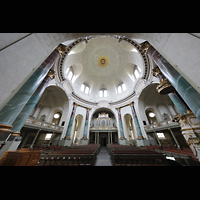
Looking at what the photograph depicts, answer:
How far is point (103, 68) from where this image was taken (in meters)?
17.4

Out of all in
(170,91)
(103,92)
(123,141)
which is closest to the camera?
(170,91)

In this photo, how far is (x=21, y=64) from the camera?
2.19m

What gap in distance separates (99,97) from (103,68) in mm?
6913

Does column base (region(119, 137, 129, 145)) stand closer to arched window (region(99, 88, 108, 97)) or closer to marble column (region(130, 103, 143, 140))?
marble column (region(130, 103, 143, 140))

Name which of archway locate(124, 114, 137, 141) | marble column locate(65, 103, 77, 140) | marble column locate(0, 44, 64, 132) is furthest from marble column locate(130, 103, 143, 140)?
marble column locate(0, 44, 64, 132)

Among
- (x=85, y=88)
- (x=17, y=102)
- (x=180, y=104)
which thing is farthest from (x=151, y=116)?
(x=17, y=102)

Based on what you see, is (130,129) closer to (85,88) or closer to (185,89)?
(85,88)

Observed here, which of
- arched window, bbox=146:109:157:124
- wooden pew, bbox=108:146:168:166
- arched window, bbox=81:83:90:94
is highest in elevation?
arched window, bbox=81:83:90:94

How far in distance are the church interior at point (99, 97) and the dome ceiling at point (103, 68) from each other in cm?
17

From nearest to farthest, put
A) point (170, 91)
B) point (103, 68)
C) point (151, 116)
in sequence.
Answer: point (170, 91), point (151, 116), point (103, 68)

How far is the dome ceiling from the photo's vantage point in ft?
47.0

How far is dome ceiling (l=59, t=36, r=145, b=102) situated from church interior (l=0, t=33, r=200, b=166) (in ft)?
0.57
